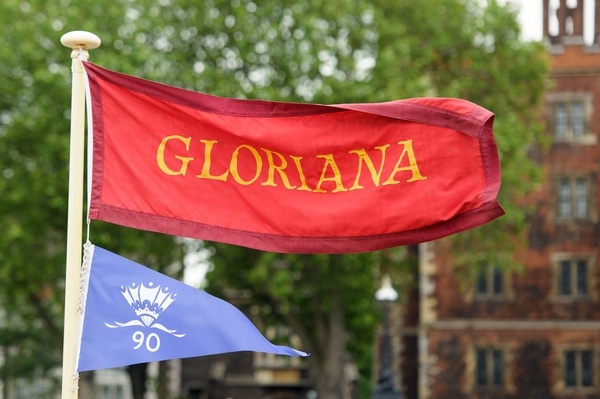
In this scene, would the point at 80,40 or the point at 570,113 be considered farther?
the point at 570,113

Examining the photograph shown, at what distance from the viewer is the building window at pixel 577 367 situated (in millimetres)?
44562

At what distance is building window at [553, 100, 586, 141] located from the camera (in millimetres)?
45188

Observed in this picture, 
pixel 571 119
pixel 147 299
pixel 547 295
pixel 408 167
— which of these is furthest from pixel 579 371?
pixel 147 299

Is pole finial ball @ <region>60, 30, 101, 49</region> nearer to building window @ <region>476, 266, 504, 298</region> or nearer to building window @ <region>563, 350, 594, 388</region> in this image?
building window @ <region>476, 266, 504, 298</region>

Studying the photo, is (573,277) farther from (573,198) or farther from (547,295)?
(573,198)

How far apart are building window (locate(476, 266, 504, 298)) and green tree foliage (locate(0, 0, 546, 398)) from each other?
21.8 feet

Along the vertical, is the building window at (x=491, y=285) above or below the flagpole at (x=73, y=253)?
above

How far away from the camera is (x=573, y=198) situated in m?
45.4

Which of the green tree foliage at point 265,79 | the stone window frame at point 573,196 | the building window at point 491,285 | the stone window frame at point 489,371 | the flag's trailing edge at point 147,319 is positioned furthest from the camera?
the building window at point 491,285

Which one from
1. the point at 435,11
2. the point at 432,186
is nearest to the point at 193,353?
the point at 432,186

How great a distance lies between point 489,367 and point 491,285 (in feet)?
9.03

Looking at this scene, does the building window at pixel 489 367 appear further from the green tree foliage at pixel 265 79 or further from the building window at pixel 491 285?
the green tree foliage at pixel 265 79

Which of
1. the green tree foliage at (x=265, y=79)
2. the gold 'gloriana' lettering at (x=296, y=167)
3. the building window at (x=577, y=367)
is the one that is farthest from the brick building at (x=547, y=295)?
the gold 'gloriana' lettering at (x=296, y=167)

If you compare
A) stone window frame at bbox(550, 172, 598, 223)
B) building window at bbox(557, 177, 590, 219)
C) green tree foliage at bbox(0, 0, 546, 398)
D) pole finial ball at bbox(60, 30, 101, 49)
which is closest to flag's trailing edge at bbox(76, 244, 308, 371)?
pole finial ball at bbox(60, 30, 101, 49)
